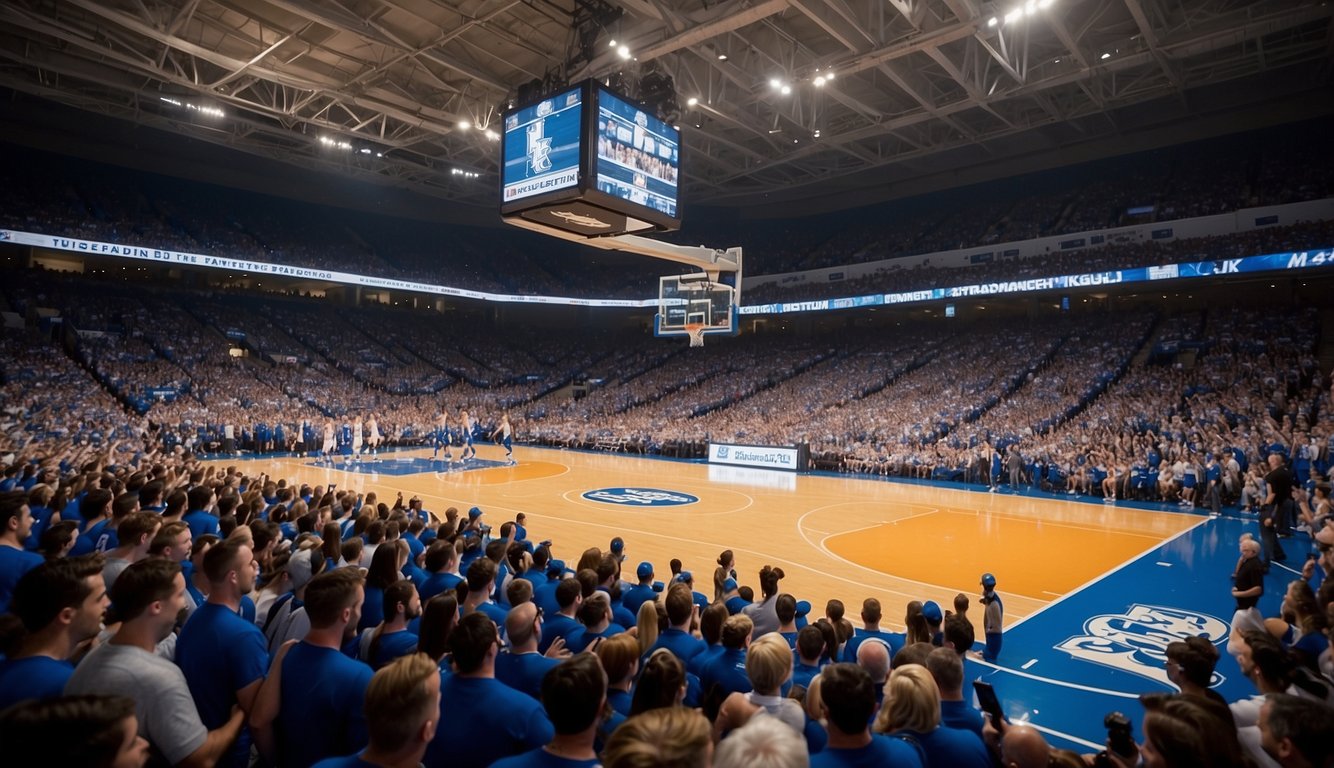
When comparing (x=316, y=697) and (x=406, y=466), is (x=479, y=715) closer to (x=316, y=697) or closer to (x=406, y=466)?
(x=316, y=697)

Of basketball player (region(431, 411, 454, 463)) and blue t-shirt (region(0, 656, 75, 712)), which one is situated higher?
blue t-shirt (region(0, 656, 75, 712))

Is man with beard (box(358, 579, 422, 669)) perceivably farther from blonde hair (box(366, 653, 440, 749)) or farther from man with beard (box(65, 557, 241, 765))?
blonde hair (box(366, 653, 440, 749))

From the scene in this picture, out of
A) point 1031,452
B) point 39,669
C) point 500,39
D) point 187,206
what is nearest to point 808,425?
point 1031,452

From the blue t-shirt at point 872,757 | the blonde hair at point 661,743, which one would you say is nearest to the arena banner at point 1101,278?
the blue t-shirt at point 872,757

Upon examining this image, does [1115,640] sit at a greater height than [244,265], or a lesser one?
lesser

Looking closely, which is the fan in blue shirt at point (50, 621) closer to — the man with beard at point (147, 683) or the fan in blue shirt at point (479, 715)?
the man with beard at point (147, 683)

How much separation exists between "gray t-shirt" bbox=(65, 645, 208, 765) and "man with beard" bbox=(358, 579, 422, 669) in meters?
1.26

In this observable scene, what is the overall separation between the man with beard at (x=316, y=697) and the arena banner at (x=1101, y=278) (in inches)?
1143

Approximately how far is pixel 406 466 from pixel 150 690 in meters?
22.7

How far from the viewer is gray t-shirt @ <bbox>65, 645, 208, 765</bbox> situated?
2.38 meters

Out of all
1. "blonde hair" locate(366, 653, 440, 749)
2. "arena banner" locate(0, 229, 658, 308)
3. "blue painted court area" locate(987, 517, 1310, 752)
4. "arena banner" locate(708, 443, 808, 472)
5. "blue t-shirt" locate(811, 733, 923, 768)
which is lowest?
"blue painted court area" locate(987, 517, 1310, 752)

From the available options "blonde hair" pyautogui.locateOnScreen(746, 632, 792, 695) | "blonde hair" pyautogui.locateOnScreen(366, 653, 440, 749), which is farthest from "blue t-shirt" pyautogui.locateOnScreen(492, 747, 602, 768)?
"blonde hair" pyautogui.locateOnScreen(746, 632, 792, 695)

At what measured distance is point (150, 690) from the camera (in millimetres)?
2422

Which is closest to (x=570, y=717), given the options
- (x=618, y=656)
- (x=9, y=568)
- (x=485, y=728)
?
(x=485, y=728)
